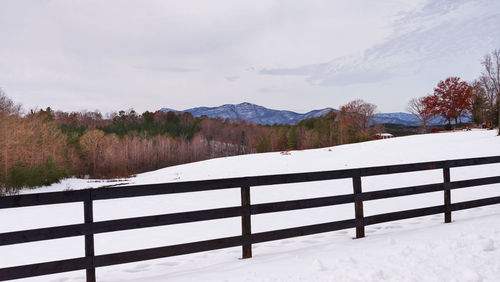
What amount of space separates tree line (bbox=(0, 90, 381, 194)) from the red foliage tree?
1558 cm

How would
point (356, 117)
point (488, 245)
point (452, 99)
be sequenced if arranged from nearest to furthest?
point (488, 245), point (452, 99), point (356, 117)

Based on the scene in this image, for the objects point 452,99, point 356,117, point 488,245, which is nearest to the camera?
point 488,245

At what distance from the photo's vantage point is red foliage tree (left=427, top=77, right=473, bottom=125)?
2266 inches

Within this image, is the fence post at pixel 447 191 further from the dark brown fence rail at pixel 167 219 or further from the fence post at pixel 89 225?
Result: the fence post at pixel 89 225

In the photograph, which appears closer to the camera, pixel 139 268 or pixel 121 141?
pixel 139 268

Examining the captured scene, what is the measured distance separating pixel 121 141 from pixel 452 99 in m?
84.2

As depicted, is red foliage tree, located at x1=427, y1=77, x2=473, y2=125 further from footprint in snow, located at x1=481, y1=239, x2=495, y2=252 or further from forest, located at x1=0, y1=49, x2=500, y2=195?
footprint in snow, located at x1=481, y1=239, x2=495, y2=252

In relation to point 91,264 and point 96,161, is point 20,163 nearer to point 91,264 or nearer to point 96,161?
point 91,264

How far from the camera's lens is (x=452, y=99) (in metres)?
58.8

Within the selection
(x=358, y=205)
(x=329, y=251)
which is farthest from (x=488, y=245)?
(x=329, y=251)

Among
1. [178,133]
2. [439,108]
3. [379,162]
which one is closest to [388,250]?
[379,162]

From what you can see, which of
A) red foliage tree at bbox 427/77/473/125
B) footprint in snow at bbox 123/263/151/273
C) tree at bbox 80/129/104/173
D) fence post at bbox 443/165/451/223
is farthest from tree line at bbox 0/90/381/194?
fence post at bbox 443/165/451/223

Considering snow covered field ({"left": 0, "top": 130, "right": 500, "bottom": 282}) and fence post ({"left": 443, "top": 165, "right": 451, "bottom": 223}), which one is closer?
snow covered field ({"left": 0, "top": 130, "right": 500, "bottom": 282})

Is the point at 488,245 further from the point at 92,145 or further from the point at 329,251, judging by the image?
the point at 92,145
